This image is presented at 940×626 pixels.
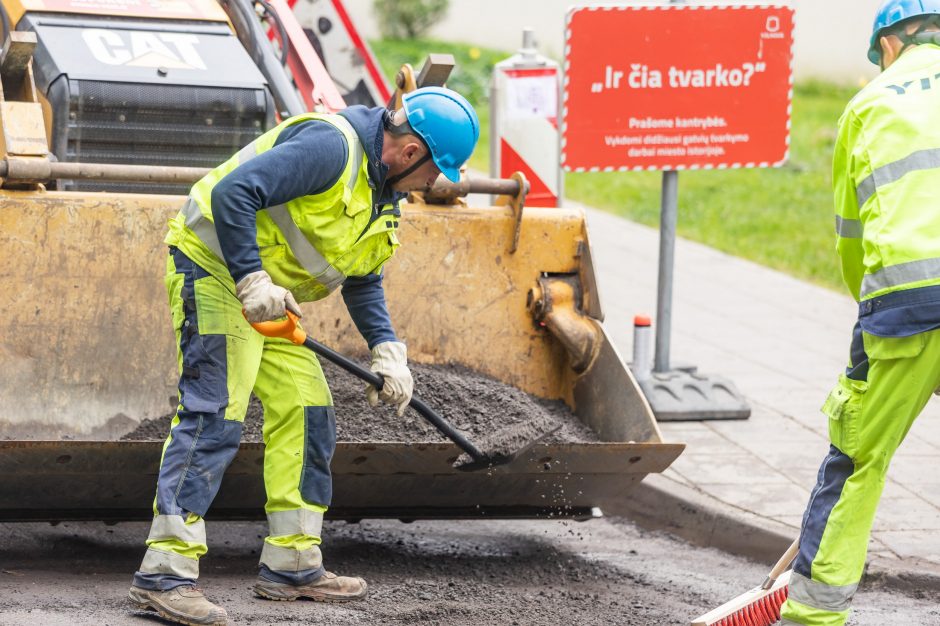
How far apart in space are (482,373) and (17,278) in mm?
1677

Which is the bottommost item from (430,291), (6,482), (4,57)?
(6,482)

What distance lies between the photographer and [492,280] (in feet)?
17.4

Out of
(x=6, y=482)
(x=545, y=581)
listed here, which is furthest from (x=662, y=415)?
(x=6, y=482)

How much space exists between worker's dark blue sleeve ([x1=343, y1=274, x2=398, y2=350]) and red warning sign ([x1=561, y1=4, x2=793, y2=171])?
2.33 meters

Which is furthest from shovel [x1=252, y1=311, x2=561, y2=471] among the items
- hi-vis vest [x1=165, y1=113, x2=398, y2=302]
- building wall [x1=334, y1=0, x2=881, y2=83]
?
building wall [x1=334, y1=0, x2=881, y2=83]

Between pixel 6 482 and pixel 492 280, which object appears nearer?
pixel 6 482

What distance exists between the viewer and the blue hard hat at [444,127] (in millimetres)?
3998

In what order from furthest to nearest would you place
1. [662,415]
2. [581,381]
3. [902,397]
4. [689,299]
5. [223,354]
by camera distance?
[689,299] → [662,415] → [581,381] → [223,354] → [902,397]

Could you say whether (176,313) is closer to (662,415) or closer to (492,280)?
(492,280)

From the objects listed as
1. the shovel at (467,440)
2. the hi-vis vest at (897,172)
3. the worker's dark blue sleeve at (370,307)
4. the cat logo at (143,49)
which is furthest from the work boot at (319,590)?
the cat logo at (143,49)

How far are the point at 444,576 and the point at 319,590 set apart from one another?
1.83ft

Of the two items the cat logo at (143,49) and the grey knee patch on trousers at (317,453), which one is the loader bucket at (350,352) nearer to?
the grey knee patch on trousers at (317,453)

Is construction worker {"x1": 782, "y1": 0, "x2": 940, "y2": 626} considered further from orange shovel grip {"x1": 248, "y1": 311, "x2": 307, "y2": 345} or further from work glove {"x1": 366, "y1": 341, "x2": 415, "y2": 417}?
orange shovel grip {"x1": 248, "y1": 311, "x2": 307, "y2": 345}

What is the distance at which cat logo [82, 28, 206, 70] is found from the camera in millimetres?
5372
